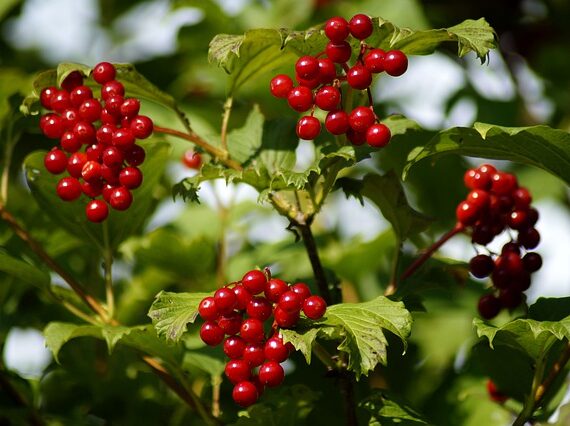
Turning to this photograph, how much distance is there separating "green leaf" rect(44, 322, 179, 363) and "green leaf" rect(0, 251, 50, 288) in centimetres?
9

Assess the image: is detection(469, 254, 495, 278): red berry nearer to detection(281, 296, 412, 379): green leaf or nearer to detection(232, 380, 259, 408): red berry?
detection(281, 296, 412, 379): green leaf

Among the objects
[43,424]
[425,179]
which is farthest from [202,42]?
[43,424]

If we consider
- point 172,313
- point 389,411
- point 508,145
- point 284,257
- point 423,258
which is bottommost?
point 284,257

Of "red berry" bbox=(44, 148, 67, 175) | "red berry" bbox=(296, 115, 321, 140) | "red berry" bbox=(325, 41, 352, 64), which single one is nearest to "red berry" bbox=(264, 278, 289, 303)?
"red berry" bbox=(296, 115, 321, 140)

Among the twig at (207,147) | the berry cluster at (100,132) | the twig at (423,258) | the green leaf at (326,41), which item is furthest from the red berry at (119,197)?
the twig at (423,258)

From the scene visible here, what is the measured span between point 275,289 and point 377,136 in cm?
25

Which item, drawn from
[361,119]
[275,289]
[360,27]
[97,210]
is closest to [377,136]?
[361,119]

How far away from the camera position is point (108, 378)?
183 cm

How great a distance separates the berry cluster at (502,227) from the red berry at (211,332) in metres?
0.47

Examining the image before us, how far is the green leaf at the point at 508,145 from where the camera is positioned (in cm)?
130

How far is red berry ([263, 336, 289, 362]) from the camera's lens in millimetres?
1207

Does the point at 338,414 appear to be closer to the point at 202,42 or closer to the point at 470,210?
the point at 470,210

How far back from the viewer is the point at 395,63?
1.27 meters

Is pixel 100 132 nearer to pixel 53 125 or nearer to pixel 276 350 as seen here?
pixel 53 125
